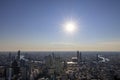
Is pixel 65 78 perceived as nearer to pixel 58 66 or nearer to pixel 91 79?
pixel 91 79

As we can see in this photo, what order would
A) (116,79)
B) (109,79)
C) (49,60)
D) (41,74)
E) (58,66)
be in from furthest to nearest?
(49,60)
(58,66)
(41,74)
(109,79)
(116,79)

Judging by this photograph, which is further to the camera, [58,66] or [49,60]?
[49,60]

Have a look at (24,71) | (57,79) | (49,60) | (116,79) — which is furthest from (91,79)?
(49,60)

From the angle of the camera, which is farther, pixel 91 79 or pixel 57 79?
pixel 91 79

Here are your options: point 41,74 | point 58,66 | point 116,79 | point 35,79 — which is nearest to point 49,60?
point 58,66

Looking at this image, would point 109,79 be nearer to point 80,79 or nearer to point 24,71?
point 80,79

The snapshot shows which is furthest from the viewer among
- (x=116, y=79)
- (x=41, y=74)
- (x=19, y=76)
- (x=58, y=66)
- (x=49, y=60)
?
(x=49, y=60)

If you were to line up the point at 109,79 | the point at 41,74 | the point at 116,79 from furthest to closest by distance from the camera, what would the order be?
the point at 41,74 → the point at 109,79 → the point at 116,79

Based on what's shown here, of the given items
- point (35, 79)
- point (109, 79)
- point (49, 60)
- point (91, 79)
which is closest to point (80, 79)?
point (91, 79)

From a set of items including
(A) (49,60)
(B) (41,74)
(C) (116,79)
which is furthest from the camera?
(A) (49,60)
